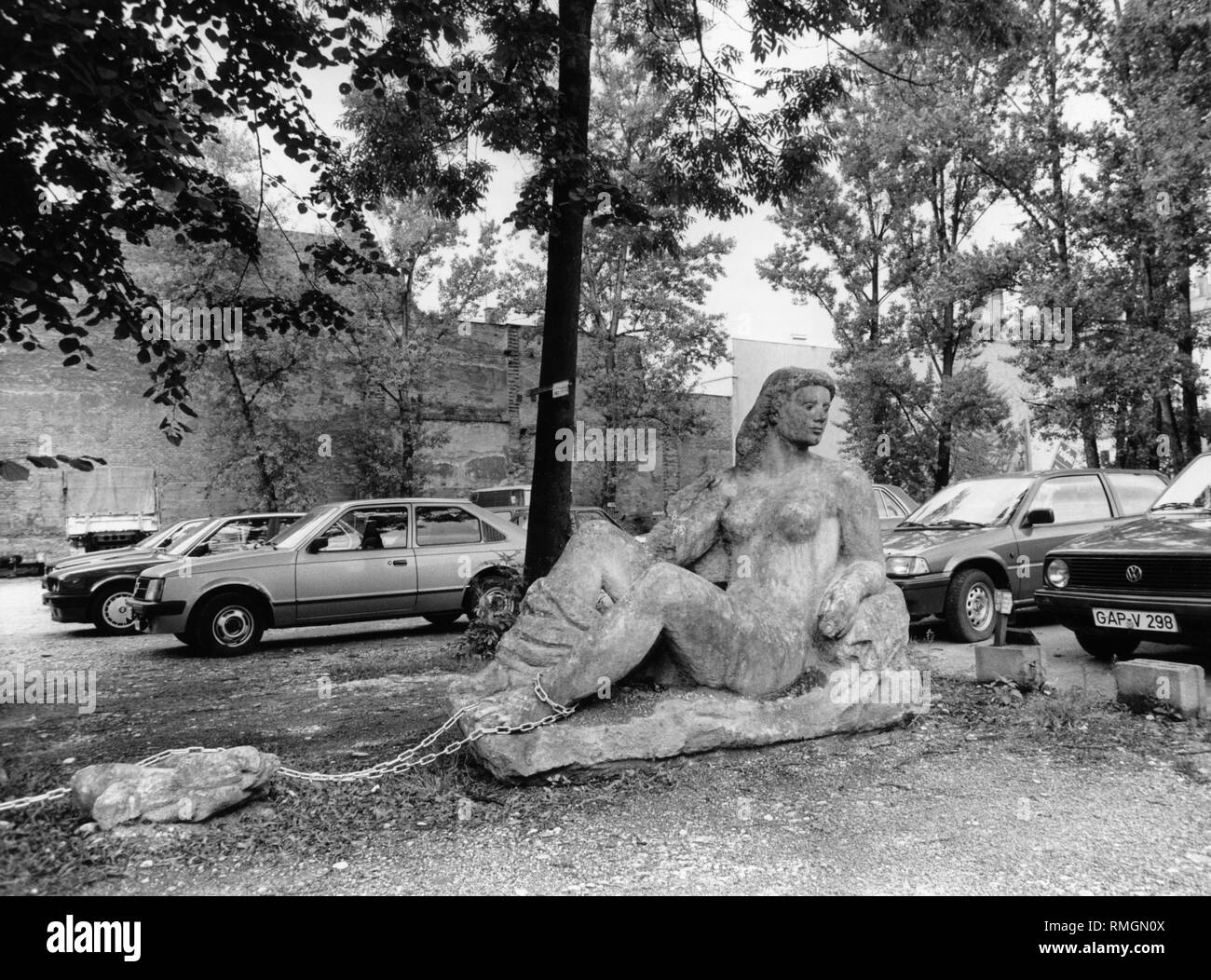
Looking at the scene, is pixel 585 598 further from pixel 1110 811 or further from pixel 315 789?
pixel 1110 811

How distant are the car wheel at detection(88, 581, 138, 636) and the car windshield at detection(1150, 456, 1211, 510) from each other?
11.4m

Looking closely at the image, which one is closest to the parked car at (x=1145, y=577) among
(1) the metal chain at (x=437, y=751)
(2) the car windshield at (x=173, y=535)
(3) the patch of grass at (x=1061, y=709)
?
(3) the patch of grass at (x=1061, y=709)

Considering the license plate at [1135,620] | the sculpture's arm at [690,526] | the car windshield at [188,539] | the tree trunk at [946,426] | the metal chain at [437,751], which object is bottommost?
the metal chain at [437,751]

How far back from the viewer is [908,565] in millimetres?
8500

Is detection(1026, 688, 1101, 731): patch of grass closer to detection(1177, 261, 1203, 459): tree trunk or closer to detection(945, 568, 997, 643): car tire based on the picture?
detection(945, 568, 997, 643): car tire

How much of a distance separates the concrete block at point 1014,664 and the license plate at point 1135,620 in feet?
3.26

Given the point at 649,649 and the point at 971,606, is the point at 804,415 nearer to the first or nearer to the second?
the point at 649,649

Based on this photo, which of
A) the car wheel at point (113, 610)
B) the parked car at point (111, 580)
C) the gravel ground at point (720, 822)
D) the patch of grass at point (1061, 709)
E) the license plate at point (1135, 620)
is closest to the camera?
the gravel ground at point (720, 822)

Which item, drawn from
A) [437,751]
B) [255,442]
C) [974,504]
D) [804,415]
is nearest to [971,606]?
[974,504]

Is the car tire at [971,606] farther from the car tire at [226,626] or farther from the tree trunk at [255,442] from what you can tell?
the tree trunk at [255,442]

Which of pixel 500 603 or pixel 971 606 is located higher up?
pixel 500 603

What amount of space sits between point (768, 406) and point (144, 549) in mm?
10326

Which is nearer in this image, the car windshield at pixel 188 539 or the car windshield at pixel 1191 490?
the car windshield at pixel 1191 490

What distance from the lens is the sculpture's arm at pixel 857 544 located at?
14.9 feet
